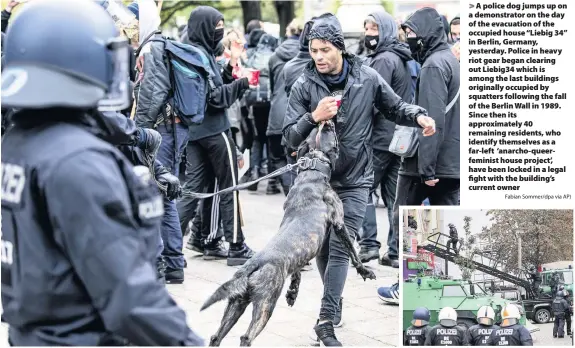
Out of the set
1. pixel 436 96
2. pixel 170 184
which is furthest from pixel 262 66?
pixel 170 184

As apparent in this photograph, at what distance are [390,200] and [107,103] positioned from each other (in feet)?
20.0

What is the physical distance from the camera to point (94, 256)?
2.12 metres

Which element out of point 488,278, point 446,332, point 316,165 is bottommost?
point 446,332

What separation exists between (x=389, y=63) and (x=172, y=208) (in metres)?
2.14

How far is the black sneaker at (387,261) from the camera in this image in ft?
26.2

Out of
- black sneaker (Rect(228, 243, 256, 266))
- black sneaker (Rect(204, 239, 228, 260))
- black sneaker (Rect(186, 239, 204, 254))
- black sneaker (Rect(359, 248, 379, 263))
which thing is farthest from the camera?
black sneaker (Rect(186, 239, 204, 254))

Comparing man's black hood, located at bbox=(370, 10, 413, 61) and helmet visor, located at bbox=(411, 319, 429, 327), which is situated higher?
man's black hood, located at bbox=(370, 10, 413, 61)

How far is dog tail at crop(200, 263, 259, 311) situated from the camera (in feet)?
15.7

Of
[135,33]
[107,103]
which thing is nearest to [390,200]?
[135,33]

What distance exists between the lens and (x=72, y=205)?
2.12m

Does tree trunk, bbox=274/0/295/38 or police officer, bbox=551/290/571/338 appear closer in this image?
police officer, bbox=551/290/571/338

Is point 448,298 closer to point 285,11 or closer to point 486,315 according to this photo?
point 486,315

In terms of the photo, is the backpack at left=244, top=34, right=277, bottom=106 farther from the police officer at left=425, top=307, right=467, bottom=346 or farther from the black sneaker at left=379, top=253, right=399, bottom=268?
the police officer at left=425, top=307, right=467, bottom=346

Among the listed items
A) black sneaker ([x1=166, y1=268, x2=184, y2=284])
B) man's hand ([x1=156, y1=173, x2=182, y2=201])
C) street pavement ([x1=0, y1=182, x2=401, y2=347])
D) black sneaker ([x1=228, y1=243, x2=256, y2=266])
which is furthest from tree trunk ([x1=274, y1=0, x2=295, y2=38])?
man's hand ([x1=156, y1=173, x2=182, y2=201])
